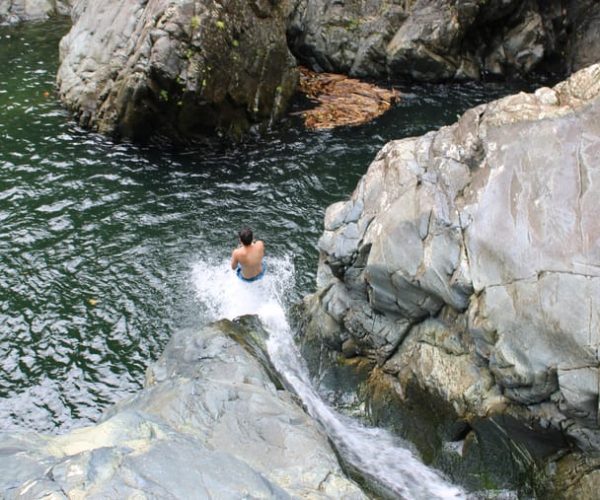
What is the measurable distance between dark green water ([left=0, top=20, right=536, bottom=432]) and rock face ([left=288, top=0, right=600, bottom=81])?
5.89 ft

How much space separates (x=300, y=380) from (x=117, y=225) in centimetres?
663

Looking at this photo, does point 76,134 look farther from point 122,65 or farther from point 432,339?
point 432,339

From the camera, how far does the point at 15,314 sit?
480 inches

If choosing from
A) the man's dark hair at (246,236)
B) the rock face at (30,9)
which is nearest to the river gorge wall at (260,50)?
the man's dark hair at (246,236)

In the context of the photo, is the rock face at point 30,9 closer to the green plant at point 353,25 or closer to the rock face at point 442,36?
the rock face at point 442,36

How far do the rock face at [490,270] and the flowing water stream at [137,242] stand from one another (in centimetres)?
149

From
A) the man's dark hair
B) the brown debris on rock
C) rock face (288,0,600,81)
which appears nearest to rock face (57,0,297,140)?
the brown debris on rock

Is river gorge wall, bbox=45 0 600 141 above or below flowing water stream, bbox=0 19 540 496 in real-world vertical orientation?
above

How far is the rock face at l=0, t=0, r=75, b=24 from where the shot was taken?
28.3 m

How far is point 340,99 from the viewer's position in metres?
21.2

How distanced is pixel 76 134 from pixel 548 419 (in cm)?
1568

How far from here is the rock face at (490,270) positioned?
7.57m

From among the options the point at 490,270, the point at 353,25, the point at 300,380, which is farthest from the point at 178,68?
the point at 490,270

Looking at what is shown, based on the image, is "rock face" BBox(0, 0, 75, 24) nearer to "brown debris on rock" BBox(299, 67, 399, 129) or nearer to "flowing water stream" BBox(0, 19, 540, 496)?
"flowing water stream" BBox(0, 19, 540, 496)
